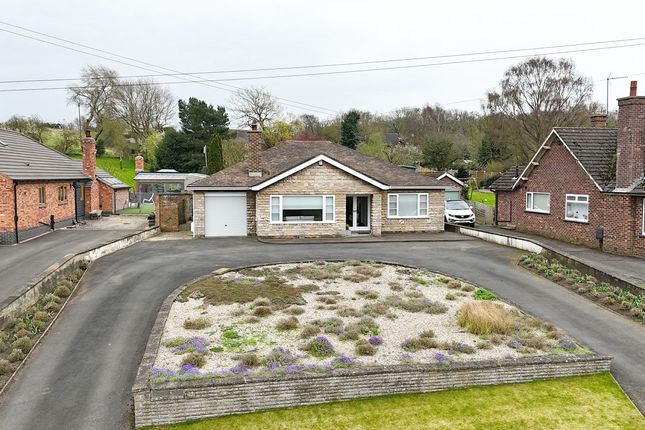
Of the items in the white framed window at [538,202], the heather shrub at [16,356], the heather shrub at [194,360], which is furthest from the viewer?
the white framed window at [538,202]

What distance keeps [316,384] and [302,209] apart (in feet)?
56.6

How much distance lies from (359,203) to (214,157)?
18.5 metres

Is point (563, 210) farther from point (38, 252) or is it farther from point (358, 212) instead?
point (38, 252)

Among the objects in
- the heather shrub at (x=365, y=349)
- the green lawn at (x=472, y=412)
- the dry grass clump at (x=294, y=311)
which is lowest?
the green lawn at (x=472, y=412)

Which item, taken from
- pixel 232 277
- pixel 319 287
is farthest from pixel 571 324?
pixel 232 277

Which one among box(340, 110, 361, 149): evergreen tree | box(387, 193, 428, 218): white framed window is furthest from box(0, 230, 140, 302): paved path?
box(340, 110, 361, 149): evergreen tree

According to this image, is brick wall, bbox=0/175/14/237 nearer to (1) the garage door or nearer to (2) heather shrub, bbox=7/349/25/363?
(1) the garage door

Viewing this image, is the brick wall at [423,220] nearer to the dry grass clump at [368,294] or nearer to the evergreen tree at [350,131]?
the dry grass clump at [368,294]

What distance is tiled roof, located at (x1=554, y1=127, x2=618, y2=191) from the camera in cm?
2242

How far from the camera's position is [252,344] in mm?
10320

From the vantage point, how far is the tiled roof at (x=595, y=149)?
73.5ft

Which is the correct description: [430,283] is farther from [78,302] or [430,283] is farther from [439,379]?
[78,302]

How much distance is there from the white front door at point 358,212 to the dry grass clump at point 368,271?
928cm

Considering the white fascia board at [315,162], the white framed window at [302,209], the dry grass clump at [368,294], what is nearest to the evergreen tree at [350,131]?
the white fascia board at [315,162]
